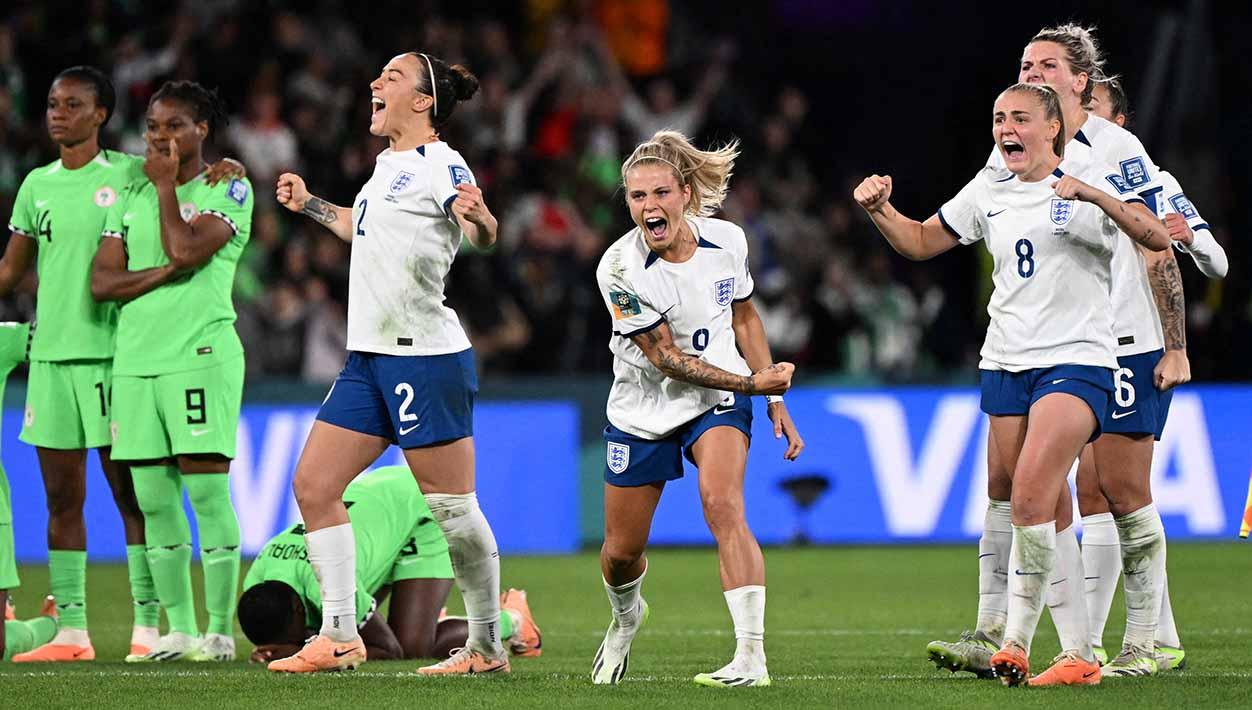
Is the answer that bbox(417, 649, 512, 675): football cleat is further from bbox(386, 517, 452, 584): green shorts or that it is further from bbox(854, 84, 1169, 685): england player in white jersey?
bbox(854, 84, 1169, 685): england player in white jersey

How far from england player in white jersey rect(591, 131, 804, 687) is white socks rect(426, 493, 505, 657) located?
1.64 feet

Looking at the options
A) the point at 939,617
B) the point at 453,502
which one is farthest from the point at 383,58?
the point at 453,502

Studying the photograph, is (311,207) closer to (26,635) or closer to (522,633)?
(522,633)

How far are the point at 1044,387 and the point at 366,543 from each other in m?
3.15

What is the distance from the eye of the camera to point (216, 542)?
815cm

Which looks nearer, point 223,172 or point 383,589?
point 223,172

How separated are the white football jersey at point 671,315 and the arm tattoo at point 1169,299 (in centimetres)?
167

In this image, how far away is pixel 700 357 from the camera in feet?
22.0

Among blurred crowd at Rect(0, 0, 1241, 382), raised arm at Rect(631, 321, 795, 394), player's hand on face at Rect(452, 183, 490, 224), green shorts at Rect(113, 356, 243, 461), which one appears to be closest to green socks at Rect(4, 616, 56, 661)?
green shorts at Rect(113, 356, 243, 461)

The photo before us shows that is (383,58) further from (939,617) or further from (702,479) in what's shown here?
(702,479)

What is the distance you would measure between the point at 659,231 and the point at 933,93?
47.3 feet

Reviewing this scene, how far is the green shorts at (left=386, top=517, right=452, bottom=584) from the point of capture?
820 cm

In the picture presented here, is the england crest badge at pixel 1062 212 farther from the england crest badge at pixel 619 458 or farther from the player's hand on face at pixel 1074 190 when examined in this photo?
the england crest badge at pixel 619 458

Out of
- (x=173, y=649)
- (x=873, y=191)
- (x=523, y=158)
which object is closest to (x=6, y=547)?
(x=173, y=649)
